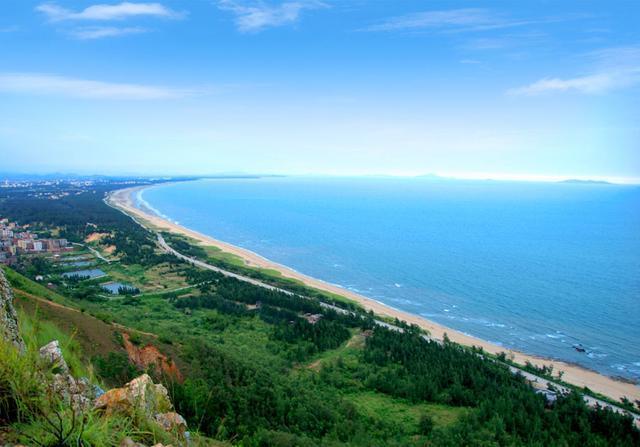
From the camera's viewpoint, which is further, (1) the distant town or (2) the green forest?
(1) the distant town

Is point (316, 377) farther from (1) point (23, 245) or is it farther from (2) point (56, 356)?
(1) point (23, 245)

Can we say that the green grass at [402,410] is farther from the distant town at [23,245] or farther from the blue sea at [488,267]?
the distant town at [23,245]

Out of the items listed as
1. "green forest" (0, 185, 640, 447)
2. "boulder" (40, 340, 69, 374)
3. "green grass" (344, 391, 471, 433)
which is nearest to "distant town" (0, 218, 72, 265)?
"green forest" (0, 185, 640, 447)

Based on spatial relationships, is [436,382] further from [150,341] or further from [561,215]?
[561,215]

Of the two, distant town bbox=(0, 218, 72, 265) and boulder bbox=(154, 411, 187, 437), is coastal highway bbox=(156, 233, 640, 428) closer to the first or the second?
distant town bbox=(0, 218, 72, 265)

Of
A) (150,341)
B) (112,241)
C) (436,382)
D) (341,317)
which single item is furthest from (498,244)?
(150,341)

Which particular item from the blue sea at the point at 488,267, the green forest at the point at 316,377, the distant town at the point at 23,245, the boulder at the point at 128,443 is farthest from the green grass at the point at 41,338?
the distant town at the point at 23,245
